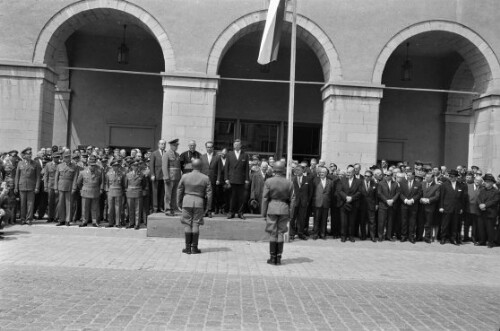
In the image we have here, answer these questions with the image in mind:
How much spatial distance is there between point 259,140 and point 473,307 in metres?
14.3

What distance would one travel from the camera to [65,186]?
12.0m

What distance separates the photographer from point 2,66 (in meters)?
14.4

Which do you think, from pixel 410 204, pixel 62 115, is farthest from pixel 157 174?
pixel 62 115

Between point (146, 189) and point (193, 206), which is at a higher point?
point (146, 189)

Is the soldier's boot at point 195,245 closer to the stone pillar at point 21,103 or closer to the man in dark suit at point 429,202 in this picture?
the man in dark suit at point 429,202

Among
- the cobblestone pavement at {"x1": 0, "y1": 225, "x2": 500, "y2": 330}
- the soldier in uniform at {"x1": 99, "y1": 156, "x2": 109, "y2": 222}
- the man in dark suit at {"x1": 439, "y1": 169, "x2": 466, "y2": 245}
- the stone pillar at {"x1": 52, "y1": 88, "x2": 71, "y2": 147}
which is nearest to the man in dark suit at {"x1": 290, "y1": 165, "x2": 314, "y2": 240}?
the cobblestone pavement at {"x1": 0, "y1": 225, "x2": 500, "y2": 330}

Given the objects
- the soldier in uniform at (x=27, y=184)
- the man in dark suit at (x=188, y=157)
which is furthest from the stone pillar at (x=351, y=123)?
the soldier in uniform at (x=27, y=184)

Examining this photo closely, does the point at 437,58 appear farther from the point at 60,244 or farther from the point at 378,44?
the point at 60,244

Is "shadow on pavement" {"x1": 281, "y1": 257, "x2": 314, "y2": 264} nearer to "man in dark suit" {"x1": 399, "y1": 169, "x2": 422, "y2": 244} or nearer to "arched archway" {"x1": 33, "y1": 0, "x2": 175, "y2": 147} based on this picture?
"man in dark suit" {"x1": 399, "y1": 169, "x2": 422, "y2": 244}

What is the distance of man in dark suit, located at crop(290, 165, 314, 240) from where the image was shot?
11.9m

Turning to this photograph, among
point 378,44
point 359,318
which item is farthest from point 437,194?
point 359,318

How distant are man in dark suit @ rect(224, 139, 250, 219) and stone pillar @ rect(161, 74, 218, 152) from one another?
3.85m

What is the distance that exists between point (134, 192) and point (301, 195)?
13.7 feet

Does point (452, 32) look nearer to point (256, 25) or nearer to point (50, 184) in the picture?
point (256, 25)
